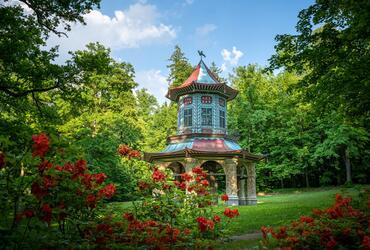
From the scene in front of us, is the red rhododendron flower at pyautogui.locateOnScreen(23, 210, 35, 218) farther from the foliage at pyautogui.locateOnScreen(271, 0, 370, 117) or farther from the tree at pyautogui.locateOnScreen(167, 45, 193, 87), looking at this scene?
the tree at pyautogui.locateOnScreen(167, 45, 193, 87)

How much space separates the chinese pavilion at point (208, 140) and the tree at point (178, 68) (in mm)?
21803

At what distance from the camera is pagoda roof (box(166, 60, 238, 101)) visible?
957 inches

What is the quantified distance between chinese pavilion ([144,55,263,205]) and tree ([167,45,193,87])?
2180cm

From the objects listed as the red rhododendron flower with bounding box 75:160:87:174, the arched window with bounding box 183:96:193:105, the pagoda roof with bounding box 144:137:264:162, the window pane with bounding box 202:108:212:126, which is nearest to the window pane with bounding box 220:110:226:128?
the window pane with bounding box 202:108:212:126

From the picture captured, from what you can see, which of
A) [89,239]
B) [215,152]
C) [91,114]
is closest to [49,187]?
[89,239]

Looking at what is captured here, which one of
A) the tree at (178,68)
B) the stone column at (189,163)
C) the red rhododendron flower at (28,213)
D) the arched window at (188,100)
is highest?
the tree at (178,68)

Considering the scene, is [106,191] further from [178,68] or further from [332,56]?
[178,68]

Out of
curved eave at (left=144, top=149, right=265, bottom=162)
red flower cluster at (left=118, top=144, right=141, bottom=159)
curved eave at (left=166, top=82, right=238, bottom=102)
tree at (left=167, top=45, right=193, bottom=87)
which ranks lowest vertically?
red flower cluster at (left=118, top=144, right=141, bottom=159)

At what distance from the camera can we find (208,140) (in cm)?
2364

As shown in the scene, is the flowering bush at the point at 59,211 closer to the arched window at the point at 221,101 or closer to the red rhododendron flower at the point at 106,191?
the red rhododendron flower at the point at 106,191

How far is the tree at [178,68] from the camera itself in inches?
1895

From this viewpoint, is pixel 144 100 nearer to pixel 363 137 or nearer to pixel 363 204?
pixel 363 137

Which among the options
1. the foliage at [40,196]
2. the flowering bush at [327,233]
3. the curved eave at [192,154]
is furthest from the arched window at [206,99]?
the foliage at [40,196]

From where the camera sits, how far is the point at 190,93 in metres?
24.8
